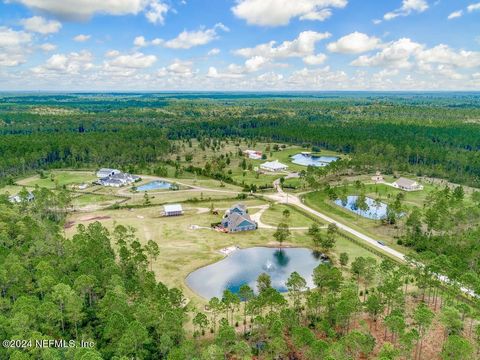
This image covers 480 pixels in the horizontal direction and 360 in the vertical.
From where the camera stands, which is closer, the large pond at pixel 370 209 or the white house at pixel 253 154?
the large pond at pixel 370 209

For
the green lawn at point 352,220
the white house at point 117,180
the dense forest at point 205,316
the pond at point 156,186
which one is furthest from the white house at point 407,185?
the white house at point 117,180

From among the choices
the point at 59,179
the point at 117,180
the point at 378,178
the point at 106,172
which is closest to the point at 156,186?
the point at 117,180

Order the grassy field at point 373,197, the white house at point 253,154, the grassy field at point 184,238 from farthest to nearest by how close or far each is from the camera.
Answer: the white house at point 253,154
the grassy field at point 373,197
the grassy field at point 184,238

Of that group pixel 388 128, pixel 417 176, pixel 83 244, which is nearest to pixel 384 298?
pixel 83 244

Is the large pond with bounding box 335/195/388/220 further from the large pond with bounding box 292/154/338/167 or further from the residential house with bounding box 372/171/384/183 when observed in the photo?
the large pond with bounding box 292/154/338/167

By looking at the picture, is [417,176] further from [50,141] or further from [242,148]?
[50,141]

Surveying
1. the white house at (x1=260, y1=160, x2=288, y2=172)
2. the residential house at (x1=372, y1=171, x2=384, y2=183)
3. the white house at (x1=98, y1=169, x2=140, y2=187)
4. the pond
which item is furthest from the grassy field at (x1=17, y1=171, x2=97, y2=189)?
the residential house at (x1=372, y1=171, x2=384, y2=183)

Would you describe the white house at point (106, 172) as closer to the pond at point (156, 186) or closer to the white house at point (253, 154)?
the pond at point (156, 186)

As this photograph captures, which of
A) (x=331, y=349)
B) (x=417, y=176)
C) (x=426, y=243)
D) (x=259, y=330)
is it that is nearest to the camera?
(x=331, y=349)
